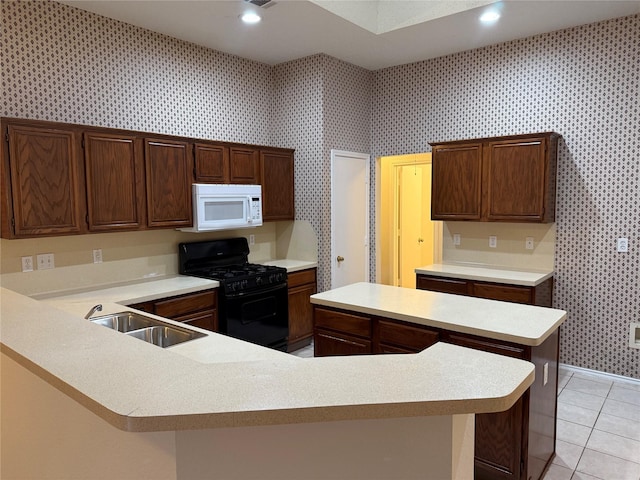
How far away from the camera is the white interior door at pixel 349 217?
16.3 ft

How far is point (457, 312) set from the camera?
257cm

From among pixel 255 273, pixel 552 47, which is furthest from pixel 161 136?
pixel 552 47

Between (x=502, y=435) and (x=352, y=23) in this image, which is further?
(x=352, y=23)

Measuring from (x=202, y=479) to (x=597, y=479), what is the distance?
2490mm

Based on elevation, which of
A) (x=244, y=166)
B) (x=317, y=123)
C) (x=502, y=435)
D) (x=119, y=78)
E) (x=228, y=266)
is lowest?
(x=502, y=435)

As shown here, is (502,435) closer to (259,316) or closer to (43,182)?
(259,316)

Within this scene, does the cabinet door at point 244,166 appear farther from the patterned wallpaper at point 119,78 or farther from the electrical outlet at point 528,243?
the electrical outlet at point 528,243

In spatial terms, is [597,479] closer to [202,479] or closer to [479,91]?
[202,479]

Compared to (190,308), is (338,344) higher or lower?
lower

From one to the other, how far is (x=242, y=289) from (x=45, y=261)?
1.53 meters

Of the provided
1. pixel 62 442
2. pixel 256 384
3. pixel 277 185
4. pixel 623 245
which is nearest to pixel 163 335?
pixel 62 442

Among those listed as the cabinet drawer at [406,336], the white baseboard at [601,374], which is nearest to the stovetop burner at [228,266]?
the cabinet drawer at [406,336]

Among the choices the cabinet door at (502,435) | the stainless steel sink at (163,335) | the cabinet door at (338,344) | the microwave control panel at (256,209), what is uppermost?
the microwave control panel at (256,209)

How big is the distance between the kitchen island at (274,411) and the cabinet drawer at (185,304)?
2016mm
